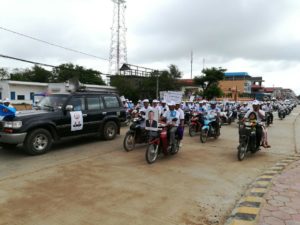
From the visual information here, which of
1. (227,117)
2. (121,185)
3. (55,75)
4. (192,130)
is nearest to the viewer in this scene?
(121,185)

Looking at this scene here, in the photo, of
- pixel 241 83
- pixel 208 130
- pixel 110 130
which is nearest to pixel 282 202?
pixel 208 130

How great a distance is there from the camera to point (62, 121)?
8.85 m

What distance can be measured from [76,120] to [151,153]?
3.27 meters

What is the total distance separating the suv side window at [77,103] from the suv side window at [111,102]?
4.36 feet

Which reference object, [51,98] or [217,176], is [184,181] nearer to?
[217,176]

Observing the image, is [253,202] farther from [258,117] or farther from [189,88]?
[189,88]

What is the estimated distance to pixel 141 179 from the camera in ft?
19.8

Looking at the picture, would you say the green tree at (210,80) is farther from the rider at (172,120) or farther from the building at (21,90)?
the rider at (172,120)

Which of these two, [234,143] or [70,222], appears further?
[234,143]

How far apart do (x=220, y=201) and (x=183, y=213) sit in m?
0.93

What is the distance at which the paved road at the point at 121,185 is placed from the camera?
167 inches

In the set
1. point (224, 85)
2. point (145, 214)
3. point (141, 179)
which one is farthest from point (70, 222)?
point (224, 85)

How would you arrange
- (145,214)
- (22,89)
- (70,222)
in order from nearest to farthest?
(70,222), (145,214), (22,89)

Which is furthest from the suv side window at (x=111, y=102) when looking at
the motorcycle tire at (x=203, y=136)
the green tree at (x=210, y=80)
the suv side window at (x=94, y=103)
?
the green tree at (x=210, y=80)
